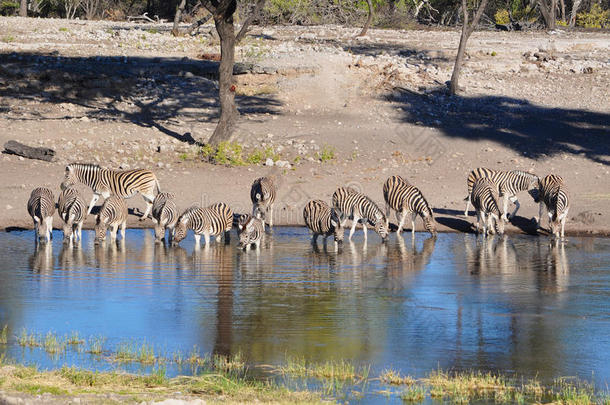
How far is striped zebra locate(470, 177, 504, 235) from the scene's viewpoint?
20.0 meters

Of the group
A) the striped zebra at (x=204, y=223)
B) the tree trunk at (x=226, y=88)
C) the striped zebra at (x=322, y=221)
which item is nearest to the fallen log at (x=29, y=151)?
the tree trunk at (x=226, y=88)

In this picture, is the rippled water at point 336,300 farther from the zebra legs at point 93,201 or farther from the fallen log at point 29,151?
the fallen log at point 29,151

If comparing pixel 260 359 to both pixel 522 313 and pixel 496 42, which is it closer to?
pixel 522 313

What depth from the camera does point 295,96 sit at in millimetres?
31953

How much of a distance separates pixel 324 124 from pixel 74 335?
18365 millimetres

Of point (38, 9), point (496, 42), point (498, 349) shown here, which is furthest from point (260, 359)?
point (38, 9)

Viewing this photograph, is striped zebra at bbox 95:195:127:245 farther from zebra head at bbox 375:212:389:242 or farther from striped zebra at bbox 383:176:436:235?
striped zebra at bbox 383:176:436:235

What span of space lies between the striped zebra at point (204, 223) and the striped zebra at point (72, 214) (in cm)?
180

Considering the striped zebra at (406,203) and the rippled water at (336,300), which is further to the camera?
the striped zebra at (406,203)

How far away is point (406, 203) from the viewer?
20.6 m

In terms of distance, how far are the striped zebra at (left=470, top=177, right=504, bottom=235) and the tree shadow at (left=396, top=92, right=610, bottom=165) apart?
22.7 feet

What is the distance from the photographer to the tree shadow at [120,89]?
1182 inches

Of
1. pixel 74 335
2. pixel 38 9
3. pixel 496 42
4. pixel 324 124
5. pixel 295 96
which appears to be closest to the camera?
pixel 74 335

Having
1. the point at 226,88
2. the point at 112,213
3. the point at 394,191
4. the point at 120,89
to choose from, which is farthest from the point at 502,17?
the point at 112,213
